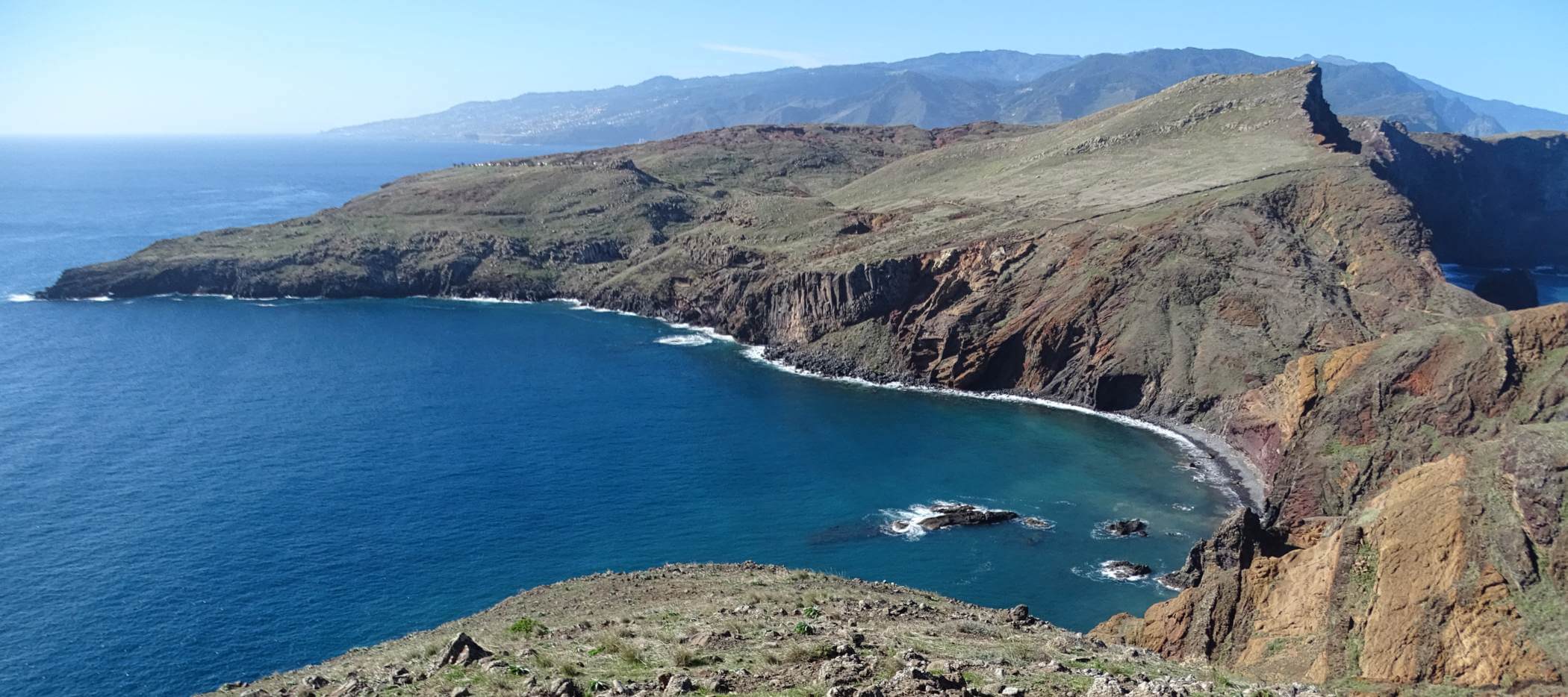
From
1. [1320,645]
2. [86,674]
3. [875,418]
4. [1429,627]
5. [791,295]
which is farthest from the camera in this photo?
[791,295]

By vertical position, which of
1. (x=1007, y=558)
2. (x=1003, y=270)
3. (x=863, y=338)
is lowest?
→ (x=1007, y=558)

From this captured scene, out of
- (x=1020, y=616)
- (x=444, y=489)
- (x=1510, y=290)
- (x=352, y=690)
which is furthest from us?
(x=1510, y=290)

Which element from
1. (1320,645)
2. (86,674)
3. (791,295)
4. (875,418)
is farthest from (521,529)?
(791,295)

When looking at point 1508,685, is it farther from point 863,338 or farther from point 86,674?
point 863,338

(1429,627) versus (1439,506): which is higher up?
(1439,506)

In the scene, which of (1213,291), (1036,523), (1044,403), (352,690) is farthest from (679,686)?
(1213,291)

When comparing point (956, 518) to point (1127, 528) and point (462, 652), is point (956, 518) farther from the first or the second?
point (462, 652)
